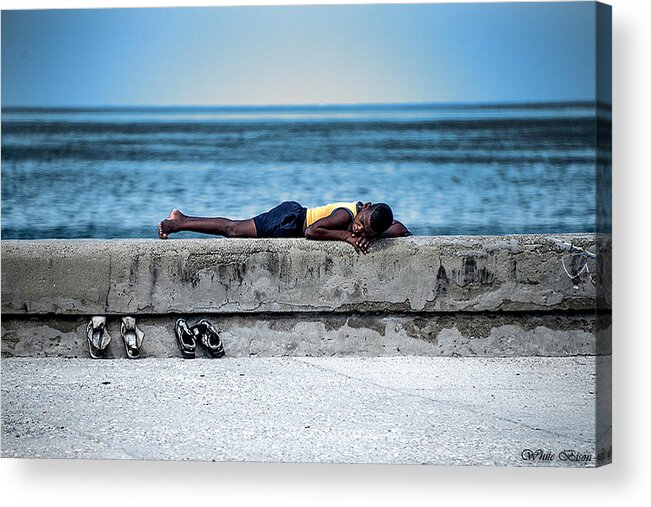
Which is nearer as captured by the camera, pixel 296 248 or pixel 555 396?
pixel 555 396

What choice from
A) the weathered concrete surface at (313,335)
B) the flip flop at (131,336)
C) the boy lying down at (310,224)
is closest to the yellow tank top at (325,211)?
the boy lying down at (310,224)

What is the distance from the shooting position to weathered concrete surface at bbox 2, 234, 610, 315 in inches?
260

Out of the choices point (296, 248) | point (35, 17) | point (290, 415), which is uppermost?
point (35, 17)

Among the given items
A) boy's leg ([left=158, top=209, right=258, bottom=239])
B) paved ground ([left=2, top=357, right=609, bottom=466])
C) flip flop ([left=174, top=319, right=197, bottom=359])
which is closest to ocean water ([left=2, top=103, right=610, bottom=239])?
boy's leg ([left=158, top=209, right=258, bottom=239])

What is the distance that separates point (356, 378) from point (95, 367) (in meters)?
1.44

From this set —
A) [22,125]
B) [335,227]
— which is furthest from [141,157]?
[335,227]

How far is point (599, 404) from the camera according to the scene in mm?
6094

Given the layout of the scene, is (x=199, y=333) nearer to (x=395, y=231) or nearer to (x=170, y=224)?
(x=170, y=224)

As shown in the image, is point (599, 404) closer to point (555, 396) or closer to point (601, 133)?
point (555, 396)

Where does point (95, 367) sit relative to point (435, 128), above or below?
below

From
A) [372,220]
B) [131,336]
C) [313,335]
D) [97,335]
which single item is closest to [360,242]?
[372,220]

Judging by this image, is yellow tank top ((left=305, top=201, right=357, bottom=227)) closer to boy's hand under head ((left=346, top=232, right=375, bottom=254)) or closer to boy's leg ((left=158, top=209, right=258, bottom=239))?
boy's hand under head ((left=346, top=232, right=375, bottom=254))

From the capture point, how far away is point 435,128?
6.54 meters

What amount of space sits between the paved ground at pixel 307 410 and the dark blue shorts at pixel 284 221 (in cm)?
73
